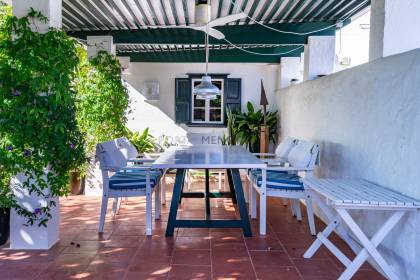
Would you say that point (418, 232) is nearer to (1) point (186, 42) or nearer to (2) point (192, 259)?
(2) point (192, 259)

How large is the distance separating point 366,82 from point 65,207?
4045 millimetres

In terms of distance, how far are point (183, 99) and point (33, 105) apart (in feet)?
17.4

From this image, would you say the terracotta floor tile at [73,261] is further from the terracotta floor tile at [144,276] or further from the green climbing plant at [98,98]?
the green climbing plant at [98,98]

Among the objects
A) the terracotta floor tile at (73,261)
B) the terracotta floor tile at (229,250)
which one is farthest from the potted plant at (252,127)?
the terracotta floor tile at (73,261)

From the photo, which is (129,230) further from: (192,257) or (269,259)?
(269,259)

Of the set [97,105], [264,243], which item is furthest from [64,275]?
[97,105]

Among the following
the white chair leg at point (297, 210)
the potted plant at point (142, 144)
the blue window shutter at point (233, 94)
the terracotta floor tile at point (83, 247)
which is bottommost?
the terracotta floor tile at point (83, 247)

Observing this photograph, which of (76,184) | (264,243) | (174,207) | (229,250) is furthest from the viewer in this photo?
(76,184)

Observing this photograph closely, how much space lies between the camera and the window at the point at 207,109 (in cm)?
849

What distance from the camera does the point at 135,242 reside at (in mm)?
3797

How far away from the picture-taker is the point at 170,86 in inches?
334

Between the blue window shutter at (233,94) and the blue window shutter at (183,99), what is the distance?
834 mm

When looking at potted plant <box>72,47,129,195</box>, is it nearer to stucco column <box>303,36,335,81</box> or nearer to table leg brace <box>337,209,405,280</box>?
stucco column <box>303,36,335,81</box>

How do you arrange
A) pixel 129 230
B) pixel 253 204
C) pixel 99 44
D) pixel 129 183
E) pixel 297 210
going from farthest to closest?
pixel 99 44 < pixel 253 204 < pixel 297 210 < pixel 129 230 < pixel 129 183
